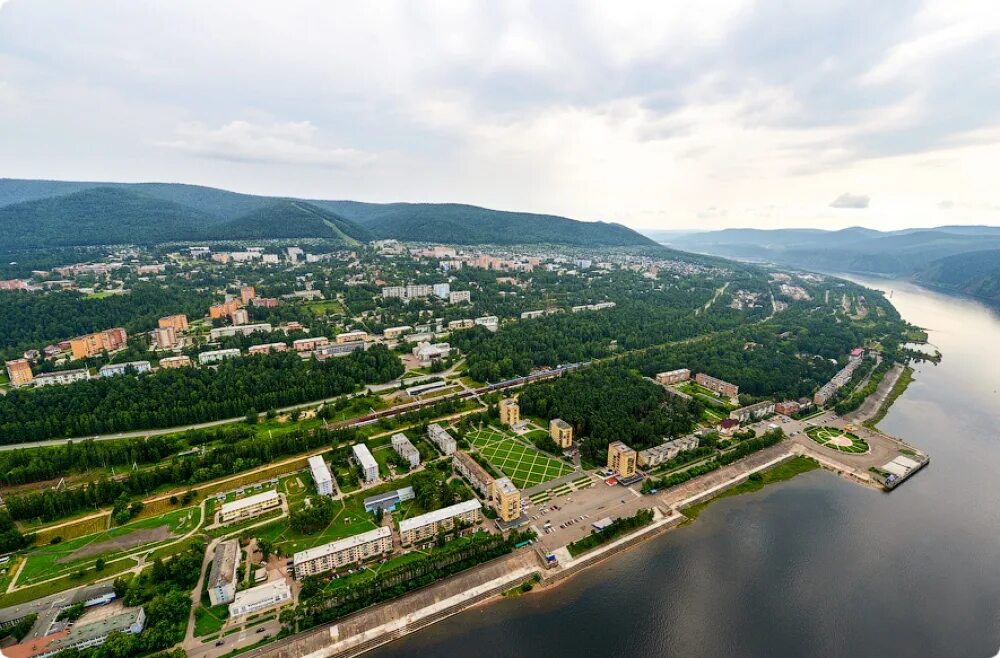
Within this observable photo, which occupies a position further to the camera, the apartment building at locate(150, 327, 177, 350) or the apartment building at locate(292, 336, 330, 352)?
the apartment building at locate(292, 336, 330, 352)

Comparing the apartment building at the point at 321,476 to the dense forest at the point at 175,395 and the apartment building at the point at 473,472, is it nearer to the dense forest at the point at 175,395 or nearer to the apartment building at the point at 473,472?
the apartment building at the point at 473,472

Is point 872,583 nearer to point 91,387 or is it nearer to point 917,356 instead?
point 917,356

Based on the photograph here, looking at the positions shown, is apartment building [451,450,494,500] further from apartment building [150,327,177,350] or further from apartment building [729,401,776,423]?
apartment building [150,327,177,350]

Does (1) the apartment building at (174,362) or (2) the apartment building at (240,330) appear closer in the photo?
(1) the apartment building at (174,362)

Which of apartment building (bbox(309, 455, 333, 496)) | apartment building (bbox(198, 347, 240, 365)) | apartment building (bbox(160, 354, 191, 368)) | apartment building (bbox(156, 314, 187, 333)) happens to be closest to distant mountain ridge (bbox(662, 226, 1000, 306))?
apartment building (bbox(309, 455, 333, 496))

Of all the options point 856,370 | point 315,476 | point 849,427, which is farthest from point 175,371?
point 856,370

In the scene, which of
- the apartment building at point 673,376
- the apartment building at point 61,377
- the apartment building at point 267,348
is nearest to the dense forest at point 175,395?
the apartment building at point 61,377

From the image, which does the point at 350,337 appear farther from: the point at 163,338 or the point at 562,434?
the point at 562,434
